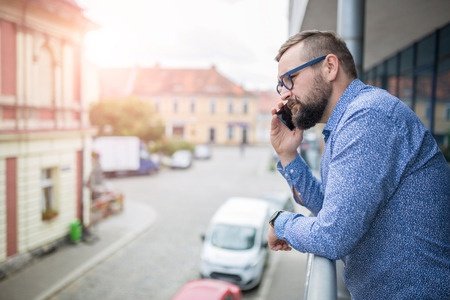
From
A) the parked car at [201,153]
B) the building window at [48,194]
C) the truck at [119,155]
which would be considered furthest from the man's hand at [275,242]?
the parked car at [201,153]

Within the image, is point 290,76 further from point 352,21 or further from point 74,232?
point 74,232

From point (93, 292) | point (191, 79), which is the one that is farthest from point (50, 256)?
point (191, 79)

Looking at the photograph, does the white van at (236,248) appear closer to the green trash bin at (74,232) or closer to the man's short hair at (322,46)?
A: the green trash bin at (74,232)

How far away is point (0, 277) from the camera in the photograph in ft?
31.2

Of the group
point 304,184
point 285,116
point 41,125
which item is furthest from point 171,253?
point 285,116

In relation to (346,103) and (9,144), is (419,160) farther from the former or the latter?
(9,144)

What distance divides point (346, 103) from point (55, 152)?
11500 millimetres

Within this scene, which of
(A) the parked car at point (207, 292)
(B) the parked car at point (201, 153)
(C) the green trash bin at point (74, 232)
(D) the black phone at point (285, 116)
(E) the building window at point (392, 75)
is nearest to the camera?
(D) the black phone at point (285, 116)

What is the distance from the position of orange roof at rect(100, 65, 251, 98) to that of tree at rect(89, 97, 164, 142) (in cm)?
1857

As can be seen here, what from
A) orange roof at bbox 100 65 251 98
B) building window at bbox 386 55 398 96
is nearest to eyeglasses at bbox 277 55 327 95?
building window at bbox 386 55 398 96

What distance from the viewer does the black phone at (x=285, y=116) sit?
5.46 ft

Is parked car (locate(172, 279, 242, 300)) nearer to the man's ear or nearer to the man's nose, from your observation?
the man's nose

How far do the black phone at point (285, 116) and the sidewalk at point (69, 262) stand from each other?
→ 8.95 meters

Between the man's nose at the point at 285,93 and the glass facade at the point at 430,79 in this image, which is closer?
the man's nose at the point at 285,93
